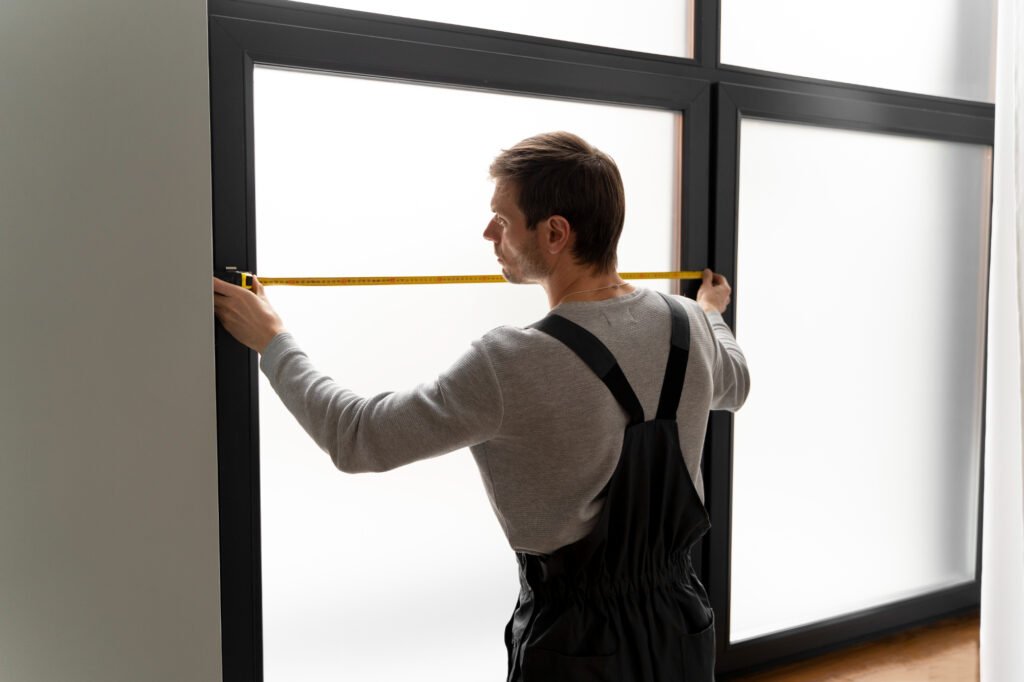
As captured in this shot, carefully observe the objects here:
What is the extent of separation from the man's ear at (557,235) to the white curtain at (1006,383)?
1260 mm

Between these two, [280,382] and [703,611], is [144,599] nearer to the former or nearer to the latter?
[280,382]

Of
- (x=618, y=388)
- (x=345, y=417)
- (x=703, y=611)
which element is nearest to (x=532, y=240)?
(x=618, y=388)

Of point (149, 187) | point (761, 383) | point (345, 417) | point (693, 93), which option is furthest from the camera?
point (761, 383)

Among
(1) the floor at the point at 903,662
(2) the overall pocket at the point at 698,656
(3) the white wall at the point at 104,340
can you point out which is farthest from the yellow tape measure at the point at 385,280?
(1) the floor at the point at 903,662

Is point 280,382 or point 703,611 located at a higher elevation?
point 280,382

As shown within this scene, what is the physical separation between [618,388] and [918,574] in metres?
1.60

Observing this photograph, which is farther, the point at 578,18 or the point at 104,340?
the point at 578,18

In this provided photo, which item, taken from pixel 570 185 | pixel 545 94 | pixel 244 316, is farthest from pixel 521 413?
pixel 545 94

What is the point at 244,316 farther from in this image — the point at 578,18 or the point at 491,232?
the point at 578,18

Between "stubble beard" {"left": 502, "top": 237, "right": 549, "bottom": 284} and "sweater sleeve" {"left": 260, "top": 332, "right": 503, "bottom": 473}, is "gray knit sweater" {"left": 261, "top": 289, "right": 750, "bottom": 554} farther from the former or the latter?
"stubble beard" {"left": 502, "top": 237, "right": 549, "bottom": 284}

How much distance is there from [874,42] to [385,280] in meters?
1.49

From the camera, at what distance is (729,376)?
160 cm

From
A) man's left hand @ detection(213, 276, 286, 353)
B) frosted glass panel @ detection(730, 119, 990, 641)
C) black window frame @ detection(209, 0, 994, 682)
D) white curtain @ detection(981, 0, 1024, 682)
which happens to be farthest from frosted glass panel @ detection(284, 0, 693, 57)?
white curtain @ detection(981, 0, 1024, 682)

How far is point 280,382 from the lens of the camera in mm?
1282
